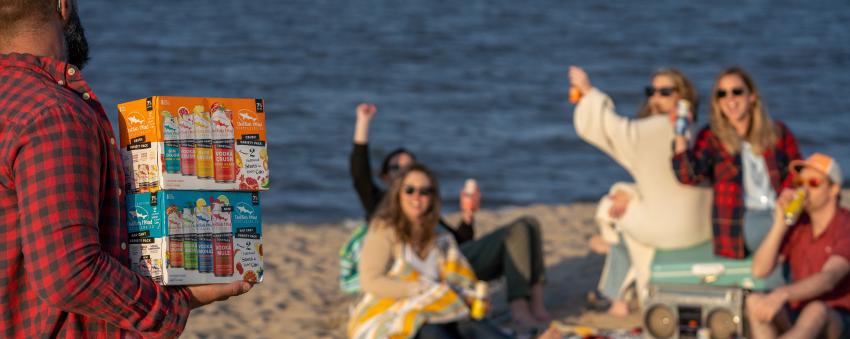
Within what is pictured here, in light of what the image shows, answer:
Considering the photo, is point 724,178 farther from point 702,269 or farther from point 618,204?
point 618,204

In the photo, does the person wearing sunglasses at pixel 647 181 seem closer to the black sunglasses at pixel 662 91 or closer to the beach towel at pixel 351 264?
the black sunglasses at pixel 662 91

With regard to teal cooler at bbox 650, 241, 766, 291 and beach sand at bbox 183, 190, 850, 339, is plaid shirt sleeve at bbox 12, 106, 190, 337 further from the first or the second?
beach sand at bbox 183, 190, 850, 339

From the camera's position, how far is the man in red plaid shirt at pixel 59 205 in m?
2.17

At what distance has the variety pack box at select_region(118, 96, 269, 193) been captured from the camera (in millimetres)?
2400

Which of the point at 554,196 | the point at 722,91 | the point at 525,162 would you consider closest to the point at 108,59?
the point at 525,162

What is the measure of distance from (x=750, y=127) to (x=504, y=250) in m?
1.54

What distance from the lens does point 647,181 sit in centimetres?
644

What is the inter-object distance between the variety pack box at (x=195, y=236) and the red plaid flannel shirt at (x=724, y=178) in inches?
156

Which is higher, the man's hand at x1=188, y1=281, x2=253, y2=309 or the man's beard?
the man's beard

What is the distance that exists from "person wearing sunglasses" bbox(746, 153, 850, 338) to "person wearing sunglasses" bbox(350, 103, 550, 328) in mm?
1452

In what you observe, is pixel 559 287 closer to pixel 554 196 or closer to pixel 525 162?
pixel 554 196

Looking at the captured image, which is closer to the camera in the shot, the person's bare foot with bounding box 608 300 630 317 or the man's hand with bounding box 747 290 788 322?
the man's hand with bounding box 747 290 788 322

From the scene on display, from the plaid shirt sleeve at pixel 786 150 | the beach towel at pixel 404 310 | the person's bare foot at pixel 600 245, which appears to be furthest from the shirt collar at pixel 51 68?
the person's bare foot at pixel 600 245

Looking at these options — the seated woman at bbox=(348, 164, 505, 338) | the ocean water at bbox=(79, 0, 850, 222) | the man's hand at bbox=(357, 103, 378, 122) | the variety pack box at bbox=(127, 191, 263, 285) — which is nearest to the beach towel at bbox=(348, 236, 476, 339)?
the seated woman at bbox=(348, 164, 505, 338)
